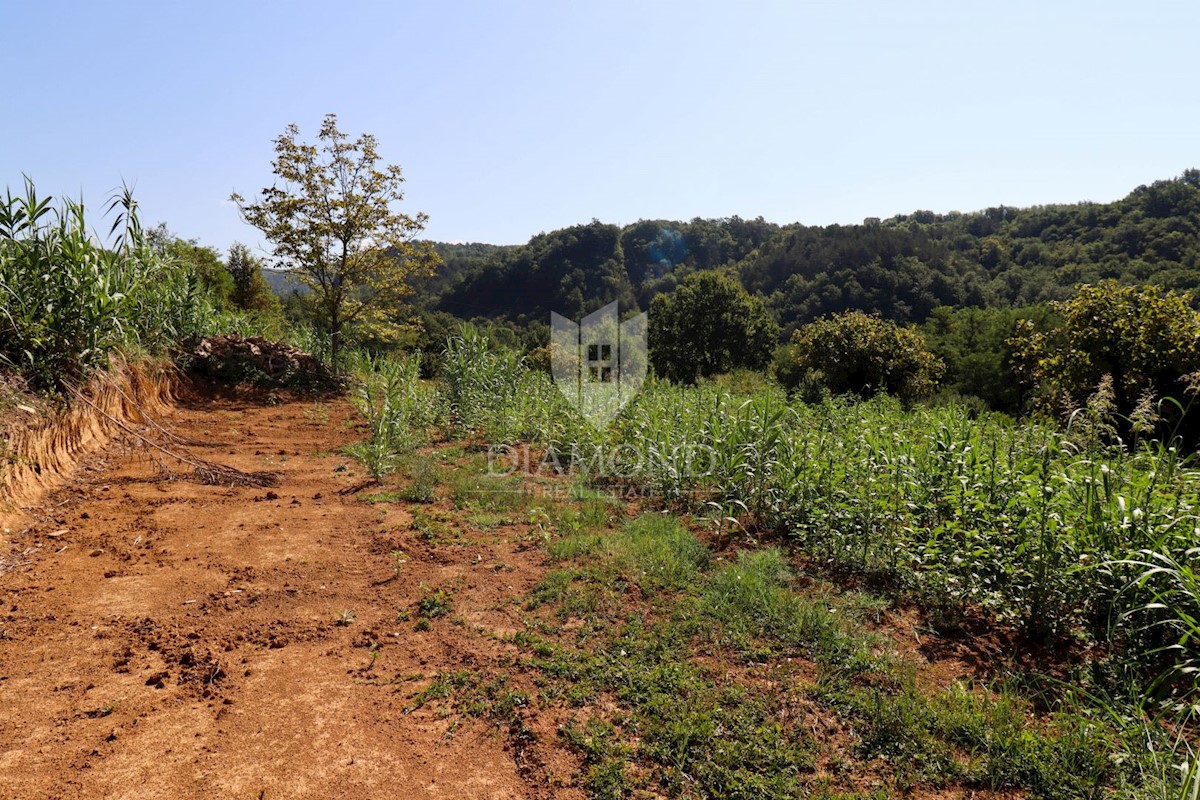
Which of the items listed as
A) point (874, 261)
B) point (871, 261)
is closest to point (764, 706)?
point (874, 261)

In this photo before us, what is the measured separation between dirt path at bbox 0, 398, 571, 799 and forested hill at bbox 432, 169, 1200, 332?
30451 millimetres

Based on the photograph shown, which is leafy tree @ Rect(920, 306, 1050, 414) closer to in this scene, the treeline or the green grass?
the treeline

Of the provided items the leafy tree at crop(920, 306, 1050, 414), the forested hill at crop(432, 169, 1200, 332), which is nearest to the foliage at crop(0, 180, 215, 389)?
the leafy tree at crop(920, 306, 1050, 414)

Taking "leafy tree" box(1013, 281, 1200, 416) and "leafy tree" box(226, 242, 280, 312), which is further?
"leafy tree" box(226, 242, 280, 312)

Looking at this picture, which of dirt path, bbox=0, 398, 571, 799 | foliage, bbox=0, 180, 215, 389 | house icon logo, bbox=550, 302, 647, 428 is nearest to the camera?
dirt path, bbox=0, 398, 571, 799

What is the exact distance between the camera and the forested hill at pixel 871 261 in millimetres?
31906

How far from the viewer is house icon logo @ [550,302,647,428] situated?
6.96 metres

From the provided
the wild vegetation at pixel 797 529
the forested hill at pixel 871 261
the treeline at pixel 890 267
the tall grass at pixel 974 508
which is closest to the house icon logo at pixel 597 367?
the wild vegetation at pixel 797 529

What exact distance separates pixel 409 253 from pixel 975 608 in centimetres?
1033

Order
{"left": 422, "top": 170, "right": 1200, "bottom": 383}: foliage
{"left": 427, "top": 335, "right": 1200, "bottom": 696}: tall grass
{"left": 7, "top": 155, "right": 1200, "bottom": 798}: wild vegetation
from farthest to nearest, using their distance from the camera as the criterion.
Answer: {"left": 422, "top": 170, "right": 1200, "bottom": 383}: foliage, {"left": 427, "top": 335, "right": 1200, "bottom": 696}: tall grass, {"left": 7, "top": 155, "right": 1200, "bottom": 798}: wild vegetation

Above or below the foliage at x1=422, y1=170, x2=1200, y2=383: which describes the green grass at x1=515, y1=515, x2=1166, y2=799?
below

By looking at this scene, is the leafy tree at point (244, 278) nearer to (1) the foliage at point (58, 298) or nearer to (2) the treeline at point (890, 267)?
(2) the treeline at point (890, 267)

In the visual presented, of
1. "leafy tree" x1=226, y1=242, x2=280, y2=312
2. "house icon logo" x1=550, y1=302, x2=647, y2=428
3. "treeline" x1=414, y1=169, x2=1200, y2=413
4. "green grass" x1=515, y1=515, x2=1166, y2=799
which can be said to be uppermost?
"treeline" x1=414, y1=169, x2=1200, y2=413

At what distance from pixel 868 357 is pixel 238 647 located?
44.2 ft
